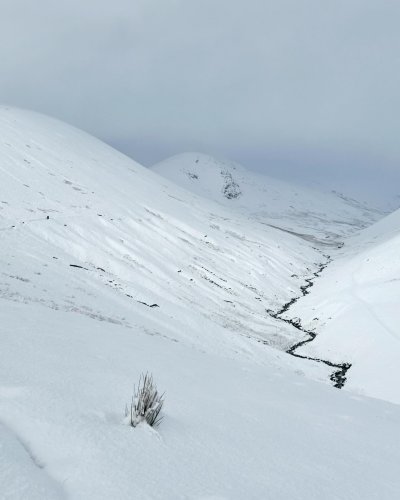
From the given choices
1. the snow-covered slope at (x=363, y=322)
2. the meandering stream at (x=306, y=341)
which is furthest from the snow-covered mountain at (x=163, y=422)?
the snow-covered slope at (x=363, y=322)

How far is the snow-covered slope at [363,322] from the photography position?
Answer: 29234mm

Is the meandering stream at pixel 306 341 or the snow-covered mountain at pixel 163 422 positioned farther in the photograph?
the meandering stream at pixel 306 341

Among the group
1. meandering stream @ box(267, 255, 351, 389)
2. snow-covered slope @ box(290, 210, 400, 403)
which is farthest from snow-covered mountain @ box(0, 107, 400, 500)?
snow-covered slope @ box(290, 210, 400, 403)

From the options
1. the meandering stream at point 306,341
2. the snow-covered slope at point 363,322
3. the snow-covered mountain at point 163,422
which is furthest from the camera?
the meandering stream at point 306,341

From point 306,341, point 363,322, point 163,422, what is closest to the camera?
point 163,422

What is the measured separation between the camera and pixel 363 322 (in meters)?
38.1

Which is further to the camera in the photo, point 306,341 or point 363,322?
point 306,341

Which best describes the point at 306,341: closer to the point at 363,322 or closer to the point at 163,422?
the point at 363,322

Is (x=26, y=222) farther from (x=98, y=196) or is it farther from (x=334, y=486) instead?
(x=334, y=486)

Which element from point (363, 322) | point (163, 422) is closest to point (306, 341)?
Answer: point (363, 322)

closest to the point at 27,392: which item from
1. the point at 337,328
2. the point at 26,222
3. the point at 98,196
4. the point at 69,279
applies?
the point at 69,279

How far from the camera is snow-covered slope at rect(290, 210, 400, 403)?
2923 centimetres

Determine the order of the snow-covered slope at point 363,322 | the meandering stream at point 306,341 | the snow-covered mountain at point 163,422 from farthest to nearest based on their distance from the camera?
the meandering stream at point 306,341, the snow-covered slope at point 363,322, the snow-covered mountain at point 163,422

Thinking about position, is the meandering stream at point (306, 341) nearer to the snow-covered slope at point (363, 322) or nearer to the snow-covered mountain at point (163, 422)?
the snow-covered slope at point (363, 322)
